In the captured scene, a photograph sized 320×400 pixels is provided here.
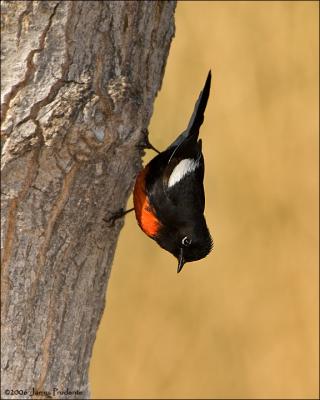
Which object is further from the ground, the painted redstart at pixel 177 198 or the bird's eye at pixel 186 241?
the painted redstart at pixel 177 198

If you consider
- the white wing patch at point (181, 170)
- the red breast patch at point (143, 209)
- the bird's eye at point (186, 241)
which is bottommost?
the bird's eye at point (186, 241)

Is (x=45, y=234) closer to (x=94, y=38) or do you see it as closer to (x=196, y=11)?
(x=94, y=38)

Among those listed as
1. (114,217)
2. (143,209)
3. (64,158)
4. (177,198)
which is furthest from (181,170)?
(64,158)

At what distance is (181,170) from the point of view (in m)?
3.46

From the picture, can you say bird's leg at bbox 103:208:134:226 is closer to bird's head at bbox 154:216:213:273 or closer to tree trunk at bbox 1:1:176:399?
tree trunk at bbox 1:1:176:399

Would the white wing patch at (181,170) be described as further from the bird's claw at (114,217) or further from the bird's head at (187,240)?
the bird's claw at (114,217)

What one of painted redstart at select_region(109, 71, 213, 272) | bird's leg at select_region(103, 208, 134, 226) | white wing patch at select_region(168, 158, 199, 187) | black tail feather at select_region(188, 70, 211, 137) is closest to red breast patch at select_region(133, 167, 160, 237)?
painted redstart at select_region(109, 71, 213, 272)

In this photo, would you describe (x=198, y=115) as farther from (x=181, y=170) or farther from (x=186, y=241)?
(x=186, y=241)

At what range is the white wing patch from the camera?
3.44 metres

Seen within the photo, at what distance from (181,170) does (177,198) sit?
0.44ft

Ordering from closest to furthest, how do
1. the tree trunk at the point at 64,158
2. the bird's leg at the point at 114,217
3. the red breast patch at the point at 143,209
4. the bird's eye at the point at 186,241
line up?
the tree trunk at the point at 64,158, the bird's leg at the point at 114,217, the red breast patch at the point at 143,209, the bird's eye at the point at 186,241

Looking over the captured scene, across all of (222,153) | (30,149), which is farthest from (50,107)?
(222,153)

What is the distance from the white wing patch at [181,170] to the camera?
344 cm

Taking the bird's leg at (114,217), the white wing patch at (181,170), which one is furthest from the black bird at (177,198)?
the bird's leg at (114,217)
